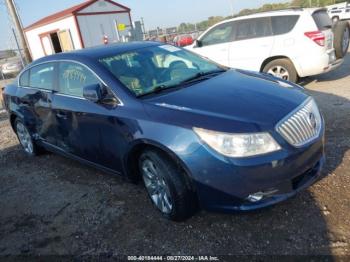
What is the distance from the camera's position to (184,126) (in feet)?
9.44

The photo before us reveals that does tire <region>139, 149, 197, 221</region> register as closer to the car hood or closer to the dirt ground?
the dirt ground

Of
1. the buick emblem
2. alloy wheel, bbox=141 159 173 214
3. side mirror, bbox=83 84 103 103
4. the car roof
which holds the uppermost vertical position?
the car roof

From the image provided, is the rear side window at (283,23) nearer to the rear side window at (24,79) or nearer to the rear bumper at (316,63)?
the rear bumper at (316,63)

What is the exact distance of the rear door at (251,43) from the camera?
7.45 meters

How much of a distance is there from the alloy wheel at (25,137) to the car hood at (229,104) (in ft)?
10.5

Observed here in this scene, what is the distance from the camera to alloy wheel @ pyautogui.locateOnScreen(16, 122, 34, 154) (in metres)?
5.65

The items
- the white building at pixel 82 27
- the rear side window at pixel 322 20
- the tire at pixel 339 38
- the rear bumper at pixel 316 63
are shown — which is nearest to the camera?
the rear bumper at pixel 316 63

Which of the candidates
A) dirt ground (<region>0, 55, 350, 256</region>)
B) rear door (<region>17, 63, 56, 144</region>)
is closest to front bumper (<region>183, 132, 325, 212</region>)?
dirt ground (<region>0, 55, 350, 256</region>)

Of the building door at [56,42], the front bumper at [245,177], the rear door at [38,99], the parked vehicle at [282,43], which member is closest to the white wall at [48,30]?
the building door at [56,42]

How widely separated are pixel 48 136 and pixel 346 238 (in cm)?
381

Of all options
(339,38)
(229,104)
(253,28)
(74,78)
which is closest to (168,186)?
(229,104)

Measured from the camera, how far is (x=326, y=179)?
11.8ft

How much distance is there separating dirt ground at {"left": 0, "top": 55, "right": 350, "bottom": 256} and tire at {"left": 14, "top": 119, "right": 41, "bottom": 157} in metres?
0.87

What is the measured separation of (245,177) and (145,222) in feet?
3.94
